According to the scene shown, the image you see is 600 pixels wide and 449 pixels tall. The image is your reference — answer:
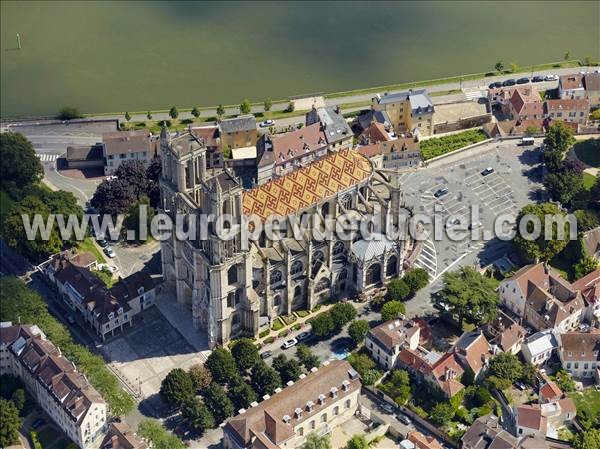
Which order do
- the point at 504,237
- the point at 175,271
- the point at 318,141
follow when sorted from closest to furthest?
the point at 175,271 < the point at 504,237 < the point at 318,141

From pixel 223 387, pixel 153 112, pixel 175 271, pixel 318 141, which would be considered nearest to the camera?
pixel 223 387

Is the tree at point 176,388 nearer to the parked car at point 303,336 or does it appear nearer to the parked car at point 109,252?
the parked car at point 303,336

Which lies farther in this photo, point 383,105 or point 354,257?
point 383,105

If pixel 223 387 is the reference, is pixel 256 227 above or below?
above

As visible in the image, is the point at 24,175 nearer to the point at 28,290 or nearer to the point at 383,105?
the point at 28,290

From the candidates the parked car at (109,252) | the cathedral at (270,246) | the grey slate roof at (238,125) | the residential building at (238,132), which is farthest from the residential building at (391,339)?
the grey slate roof at (238,125)

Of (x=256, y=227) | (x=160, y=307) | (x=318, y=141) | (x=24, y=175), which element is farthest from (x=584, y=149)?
(x=24, y=175)

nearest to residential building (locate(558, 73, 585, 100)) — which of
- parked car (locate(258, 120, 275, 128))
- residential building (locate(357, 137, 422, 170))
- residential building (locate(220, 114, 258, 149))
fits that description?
residential building (locate(357, 137, 422, 170))
